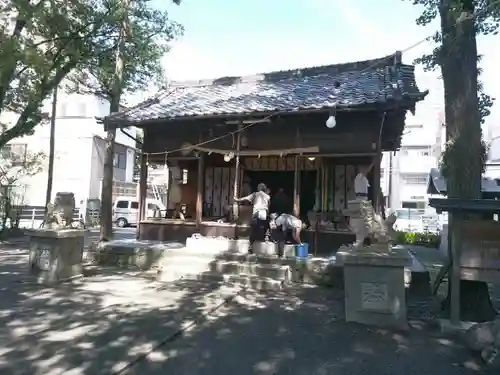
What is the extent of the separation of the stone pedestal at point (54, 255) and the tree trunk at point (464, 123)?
7.51 meters

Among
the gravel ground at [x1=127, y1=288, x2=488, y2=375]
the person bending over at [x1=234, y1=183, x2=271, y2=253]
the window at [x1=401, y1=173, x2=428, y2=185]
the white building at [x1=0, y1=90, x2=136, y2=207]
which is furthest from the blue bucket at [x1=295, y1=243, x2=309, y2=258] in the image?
the window at [x1=401, y1=173, x2=428, y2=185]

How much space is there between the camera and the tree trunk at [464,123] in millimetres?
6594

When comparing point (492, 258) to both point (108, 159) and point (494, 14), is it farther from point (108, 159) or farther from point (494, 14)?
point (108, 159)

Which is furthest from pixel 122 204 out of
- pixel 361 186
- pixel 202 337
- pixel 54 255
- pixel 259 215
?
pixel 202 337

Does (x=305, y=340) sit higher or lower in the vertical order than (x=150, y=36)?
lower

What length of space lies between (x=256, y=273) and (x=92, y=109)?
999 inches

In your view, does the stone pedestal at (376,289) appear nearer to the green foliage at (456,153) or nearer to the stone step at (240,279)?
the green foliage at (456,153)

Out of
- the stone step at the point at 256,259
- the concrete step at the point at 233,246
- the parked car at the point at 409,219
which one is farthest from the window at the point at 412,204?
the stone step at the point at 256,259

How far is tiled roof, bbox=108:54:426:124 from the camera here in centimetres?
1030

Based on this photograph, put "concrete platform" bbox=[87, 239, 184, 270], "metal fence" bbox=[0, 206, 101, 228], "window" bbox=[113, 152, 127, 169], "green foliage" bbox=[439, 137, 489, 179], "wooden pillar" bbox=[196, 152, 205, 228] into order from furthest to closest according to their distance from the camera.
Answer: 1. "window" bbox=[113, 152, 127, 169]
2. "metal fence" bbox=[0, 206, 101, 228]
3. "wooden pillar" bbox=[196, 152, 205, 228]
4. "concrete platform" bbox=[87, 239, 184, 270]
5. "green foliage" bbox=[439, 137, 489, 179]

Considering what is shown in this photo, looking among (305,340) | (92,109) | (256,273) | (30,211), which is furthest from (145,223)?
(92,109)

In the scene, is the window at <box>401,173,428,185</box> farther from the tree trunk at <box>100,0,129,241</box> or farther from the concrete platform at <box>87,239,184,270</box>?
the concrete platform at <box>87,239,184,270</box>

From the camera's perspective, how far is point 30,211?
2591cm

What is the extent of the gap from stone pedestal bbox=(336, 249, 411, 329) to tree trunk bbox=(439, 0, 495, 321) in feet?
3.82
